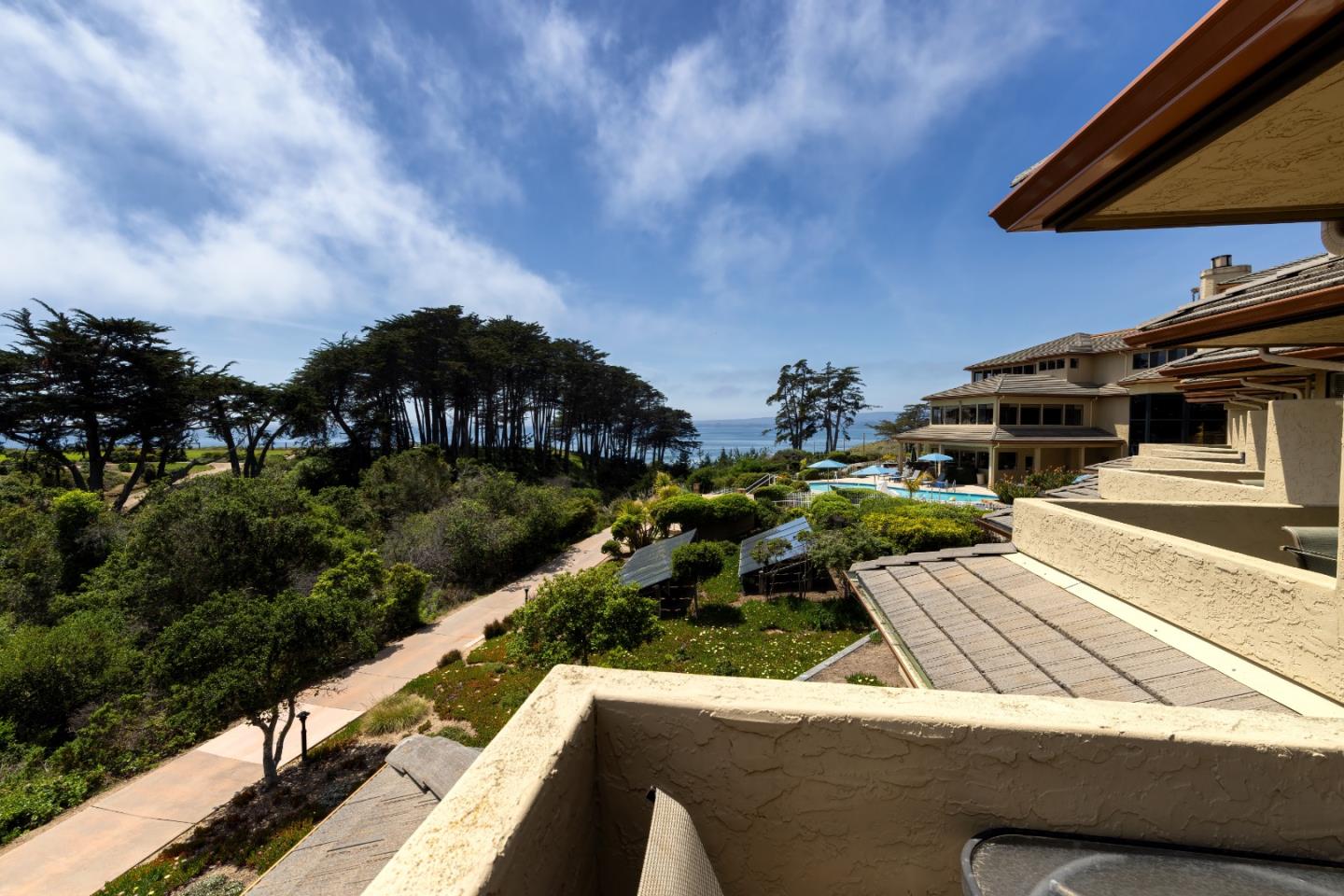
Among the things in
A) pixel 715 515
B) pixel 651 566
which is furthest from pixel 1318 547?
pixel 715 515

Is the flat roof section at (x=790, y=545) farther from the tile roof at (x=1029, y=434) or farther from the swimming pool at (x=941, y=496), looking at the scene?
the tile roof at (x=1029, y=434)

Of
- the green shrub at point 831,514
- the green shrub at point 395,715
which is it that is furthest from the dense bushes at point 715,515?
the green shrub at point 395,715

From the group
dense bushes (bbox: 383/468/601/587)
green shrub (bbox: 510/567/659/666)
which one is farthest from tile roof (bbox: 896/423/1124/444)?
green shrub (bbox: 510/567/659/666)

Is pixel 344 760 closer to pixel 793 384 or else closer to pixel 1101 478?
pixel 1101 478

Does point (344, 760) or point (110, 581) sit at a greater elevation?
point (110, 581)

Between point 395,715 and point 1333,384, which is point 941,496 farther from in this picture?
point 395,715

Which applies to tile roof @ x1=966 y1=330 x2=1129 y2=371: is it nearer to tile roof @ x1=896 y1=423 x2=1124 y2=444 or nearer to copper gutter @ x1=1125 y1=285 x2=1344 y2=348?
tile roof @ x1=896 y1=423 x2=1124 y2=444

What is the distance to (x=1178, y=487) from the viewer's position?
256 inches

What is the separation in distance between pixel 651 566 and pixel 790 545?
4537 millimetres

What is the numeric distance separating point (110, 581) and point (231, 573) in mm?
4512

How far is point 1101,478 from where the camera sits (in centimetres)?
814

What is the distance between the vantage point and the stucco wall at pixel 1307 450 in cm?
496

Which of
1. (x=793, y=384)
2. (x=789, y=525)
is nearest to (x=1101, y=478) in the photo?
(x=789, y=525)

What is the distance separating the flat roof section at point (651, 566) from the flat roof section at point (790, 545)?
2.17 m
